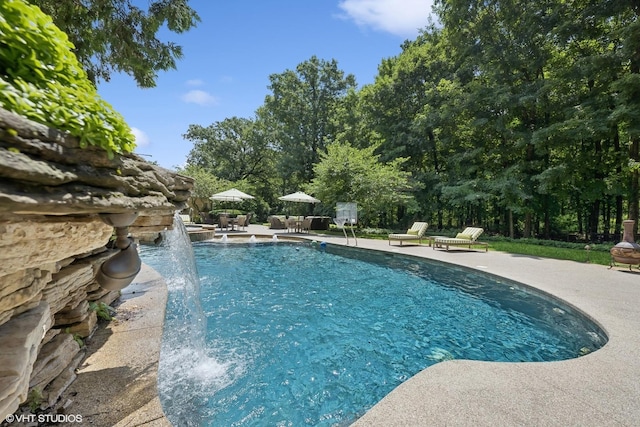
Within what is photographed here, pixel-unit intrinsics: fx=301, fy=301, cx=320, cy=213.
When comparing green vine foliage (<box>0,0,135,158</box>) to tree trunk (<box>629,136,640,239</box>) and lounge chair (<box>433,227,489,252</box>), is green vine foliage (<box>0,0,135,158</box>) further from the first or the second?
tree trunk (<box>629,136,640,239</box>)

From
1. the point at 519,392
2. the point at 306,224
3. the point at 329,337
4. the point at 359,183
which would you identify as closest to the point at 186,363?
the point at 329,337

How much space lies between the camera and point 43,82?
1.22 m

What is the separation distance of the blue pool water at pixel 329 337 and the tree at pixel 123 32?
187 inches

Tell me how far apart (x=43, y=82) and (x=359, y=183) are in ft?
54.0

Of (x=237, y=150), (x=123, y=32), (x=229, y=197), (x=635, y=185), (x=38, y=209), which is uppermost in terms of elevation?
(x=237, y=150)

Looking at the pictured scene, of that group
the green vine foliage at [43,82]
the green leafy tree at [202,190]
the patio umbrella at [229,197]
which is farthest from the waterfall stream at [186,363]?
Result: the green leafy tree at [202,190]

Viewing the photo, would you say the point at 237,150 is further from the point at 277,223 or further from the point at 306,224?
the point at 306,224

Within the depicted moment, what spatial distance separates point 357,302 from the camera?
6.25 meters

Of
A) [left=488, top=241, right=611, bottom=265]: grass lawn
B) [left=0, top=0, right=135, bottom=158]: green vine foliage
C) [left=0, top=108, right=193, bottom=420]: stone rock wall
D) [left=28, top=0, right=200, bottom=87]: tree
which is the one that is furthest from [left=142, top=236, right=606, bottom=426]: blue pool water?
[left=28, top=0, right=200, bottom=87]: tree

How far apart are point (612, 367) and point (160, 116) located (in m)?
21.3

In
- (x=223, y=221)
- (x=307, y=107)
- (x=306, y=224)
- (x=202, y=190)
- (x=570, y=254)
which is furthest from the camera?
(x=307, y=107)

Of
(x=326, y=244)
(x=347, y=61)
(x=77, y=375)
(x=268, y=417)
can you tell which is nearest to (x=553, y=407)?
(x=268, y=417)

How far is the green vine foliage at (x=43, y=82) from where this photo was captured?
1055 mm

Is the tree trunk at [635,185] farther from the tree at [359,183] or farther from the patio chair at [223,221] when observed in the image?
the patio chair at [223,221]
